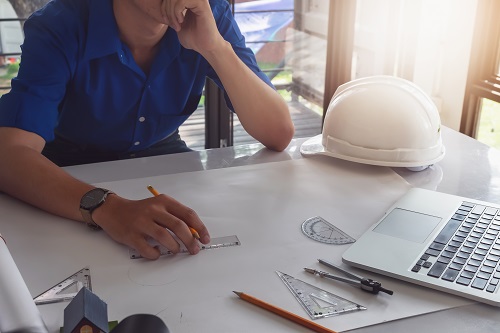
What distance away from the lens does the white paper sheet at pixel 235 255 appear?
26.0 inches

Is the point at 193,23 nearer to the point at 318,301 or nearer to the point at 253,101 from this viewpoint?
the point at 253,101

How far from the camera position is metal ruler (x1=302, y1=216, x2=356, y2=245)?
0.83 m

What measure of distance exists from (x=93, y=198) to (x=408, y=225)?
514 millimetres

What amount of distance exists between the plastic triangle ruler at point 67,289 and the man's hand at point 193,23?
1.93ft

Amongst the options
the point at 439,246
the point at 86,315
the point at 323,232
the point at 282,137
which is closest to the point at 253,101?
the point at 282,137

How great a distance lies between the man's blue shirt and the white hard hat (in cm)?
32

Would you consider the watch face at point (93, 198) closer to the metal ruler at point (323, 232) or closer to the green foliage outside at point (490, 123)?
the metal ruler at point (323, 232)

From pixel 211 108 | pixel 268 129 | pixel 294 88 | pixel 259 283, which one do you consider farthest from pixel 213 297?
pixel 294 88

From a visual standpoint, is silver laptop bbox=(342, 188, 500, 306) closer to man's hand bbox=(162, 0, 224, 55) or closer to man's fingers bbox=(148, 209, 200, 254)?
man's fingers bbox=(148, 209, 200, 254)

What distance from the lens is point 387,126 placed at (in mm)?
1101

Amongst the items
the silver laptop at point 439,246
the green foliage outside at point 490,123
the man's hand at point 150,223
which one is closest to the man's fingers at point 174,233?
the man's hand at point 150,223

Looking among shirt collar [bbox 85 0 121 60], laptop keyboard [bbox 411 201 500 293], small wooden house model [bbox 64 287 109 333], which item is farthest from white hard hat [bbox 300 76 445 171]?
small wooden house model [bbox 64 287 109 333]

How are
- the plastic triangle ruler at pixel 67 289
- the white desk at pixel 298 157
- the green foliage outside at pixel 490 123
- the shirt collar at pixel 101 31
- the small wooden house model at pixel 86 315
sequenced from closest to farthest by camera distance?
the small wooden house model at pixel 86 315
the plastic triangle ruler at pixel 67 289
the white desk at pixel 298 157
the shirt collar at pixel 101 31
the green foliage outside at pixel 490 123

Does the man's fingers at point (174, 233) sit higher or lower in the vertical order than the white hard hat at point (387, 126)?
lower
